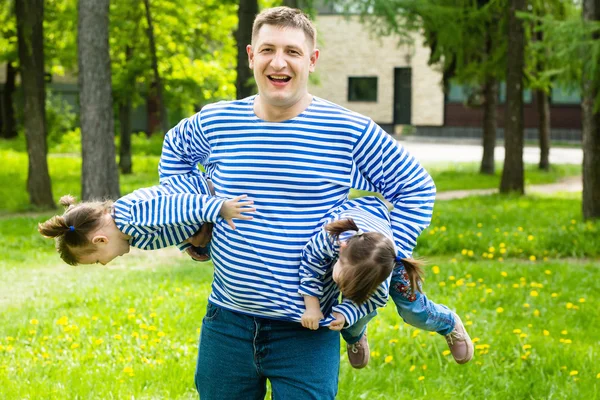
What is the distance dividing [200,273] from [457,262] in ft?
9.63

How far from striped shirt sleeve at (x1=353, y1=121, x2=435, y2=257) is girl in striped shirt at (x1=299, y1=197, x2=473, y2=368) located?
59 mm

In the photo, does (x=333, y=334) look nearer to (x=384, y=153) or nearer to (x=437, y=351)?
(x=384, y=153)

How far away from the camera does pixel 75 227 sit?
3027 millimetres

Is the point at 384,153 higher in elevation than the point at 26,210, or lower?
higher

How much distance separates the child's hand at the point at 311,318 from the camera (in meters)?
2.97

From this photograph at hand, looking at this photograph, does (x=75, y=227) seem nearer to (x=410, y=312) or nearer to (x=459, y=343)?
(x=410, y=312)

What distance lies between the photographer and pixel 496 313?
23.1 ft

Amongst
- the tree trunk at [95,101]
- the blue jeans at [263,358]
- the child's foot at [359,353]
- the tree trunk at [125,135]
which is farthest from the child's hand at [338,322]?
the tree trunk at [125,135]

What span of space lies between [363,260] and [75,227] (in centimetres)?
105

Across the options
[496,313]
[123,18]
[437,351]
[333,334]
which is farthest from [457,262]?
[123,18]

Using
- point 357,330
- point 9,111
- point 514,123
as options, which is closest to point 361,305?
point 357,330

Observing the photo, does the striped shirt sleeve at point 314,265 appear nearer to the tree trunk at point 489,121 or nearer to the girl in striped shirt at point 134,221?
the girl in striped shirt at point 134,221

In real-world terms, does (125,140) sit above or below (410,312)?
below

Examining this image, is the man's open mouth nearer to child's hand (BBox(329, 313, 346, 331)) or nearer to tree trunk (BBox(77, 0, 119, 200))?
child's hand (BBox(329, 313, 346, 331))
